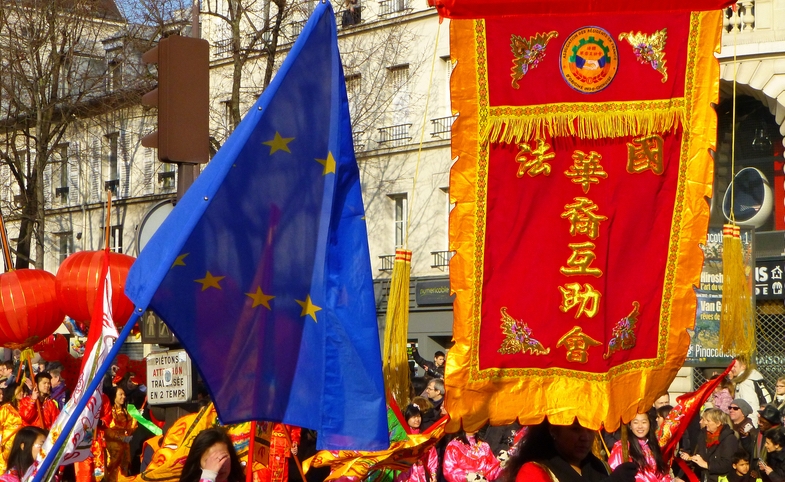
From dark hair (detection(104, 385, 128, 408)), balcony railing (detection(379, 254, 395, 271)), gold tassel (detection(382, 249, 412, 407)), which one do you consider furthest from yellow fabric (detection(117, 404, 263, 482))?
balcony railing (detection(379, 254, 395, 271))

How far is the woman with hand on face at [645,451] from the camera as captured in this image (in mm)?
7863

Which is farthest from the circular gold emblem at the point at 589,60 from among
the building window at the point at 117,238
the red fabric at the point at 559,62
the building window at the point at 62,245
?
the building window at the point at 62,245

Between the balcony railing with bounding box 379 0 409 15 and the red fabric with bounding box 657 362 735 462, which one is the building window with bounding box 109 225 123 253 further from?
the red fabric with bounding box 657 362 735 462

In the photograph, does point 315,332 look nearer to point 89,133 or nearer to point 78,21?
point 78,21

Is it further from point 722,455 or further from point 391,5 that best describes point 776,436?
point 391,5

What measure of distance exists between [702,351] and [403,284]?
4.60 meters

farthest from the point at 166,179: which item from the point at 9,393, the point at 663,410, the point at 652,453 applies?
the point at 652,453

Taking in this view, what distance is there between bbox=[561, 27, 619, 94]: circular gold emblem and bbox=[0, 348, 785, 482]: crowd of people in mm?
1522

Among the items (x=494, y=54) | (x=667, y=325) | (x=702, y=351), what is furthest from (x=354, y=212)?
(x=702, y=351)

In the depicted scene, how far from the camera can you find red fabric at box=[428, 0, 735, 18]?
5168mm

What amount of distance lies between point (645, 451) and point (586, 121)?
3611 millimetres

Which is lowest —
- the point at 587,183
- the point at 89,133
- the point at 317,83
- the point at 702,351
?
the point at 702,351

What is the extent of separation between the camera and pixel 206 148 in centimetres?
625

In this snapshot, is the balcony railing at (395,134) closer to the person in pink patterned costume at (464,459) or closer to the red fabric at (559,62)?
the person in pink patterned costume at (464,459)
